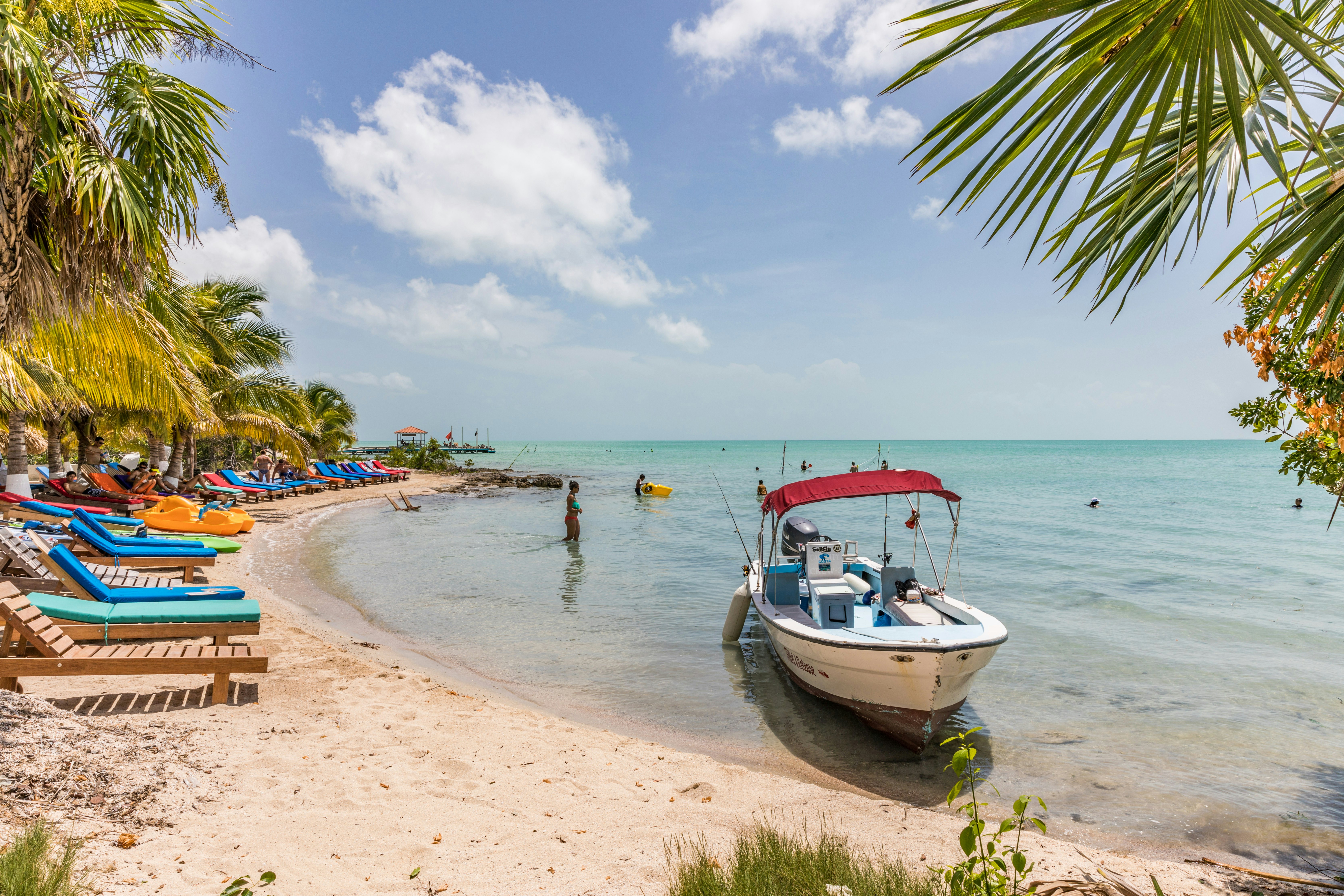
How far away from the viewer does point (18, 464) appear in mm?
17141

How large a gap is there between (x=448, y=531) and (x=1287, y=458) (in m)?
23.2

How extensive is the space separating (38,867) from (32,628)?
3.84 m

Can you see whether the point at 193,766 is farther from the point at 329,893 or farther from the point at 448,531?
the point at 448,531

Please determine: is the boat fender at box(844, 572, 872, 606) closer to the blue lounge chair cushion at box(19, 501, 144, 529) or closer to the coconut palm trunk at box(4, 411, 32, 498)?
the blue lounge chair cushion at box(19, 501, 144, 529)

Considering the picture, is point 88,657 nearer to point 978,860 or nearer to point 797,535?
point 978,860

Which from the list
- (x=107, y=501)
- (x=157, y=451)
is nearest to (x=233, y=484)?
(x=157, y=451)

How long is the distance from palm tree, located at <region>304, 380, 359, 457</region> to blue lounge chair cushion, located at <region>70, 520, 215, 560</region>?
1109 inches

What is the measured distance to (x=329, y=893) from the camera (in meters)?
3.44

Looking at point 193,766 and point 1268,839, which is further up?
point 193,766

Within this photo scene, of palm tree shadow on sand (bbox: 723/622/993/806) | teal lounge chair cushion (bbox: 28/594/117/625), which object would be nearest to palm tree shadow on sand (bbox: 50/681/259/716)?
teal lounge chair cushion (bbox: 28/594/117/625)

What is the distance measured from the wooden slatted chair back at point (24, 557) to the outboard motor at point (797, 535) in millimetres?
10298

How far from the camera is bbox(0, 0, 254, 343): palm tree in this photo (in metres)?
4.48

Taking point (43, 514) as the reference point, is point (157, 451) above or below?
above

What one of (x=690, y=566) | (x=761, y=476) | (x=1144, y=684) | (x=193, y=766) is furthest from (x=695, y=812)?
(x=761, y=476)
